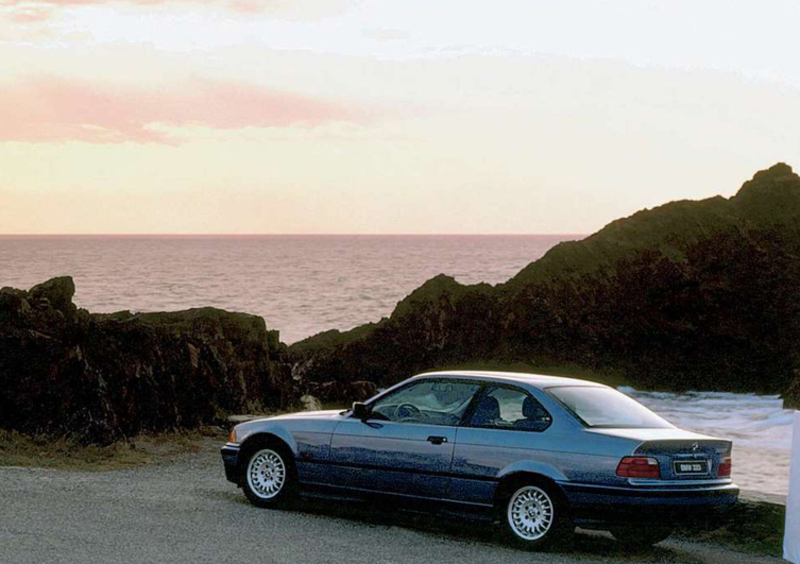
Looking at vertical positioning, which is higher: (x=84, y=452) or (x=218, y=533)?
(x=218, y=533)

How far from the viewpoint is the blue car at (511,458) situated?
10.5m

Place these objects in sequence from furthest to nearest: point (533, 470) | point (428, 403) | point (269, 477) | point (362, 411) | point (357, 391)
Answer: point (357, 391) < point (269, 477) < point (362, 411) < point (428, 403) < point (533, 470)

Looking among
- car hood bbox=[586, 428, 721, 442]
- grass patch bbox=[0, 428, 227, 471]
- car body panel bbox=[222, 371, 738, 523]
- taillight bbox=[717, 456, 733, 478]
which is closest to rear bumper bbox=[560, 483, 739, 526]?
car body panel bbox=[222, 371, 738, 523]

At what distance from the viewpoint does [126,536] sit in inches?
419

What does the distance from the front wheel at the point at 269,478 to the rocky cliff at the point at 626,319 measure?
20.1 meters

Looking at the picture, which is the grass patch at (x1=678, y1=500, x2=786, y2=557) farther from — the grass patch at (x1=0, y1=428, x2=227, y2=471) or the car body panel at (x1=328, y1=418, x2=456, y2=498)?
the grass patch at (x1=0, y1=428, x2=227, y2=471)

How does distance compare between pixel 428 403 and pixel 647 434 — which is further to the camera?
pixel 428 403

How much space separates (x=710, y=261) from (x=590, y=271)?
145 inches

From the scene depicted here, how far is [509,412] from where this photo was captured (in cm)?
1123

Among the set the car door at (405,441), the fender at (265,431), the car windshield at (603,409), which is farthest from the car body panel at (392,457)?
the car windshield at (603,409)

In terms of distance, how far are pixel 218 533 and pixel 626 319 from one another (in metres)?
26.2

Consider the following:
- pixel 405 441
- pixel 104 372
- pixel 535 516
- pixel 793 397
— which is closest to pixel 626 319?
pixel 793 397

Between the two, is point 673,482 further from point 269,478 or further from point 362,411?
point 269,478

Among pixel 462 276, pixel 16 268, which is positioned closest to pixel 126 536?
pixel 462 276
